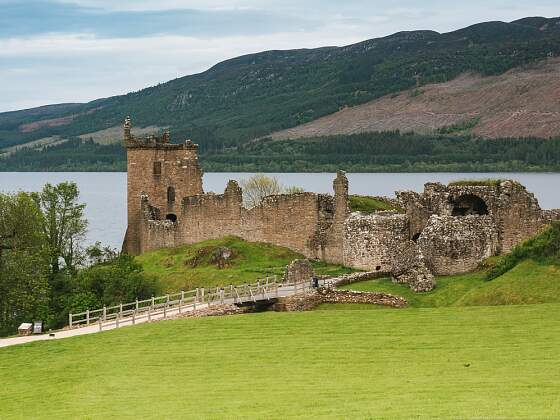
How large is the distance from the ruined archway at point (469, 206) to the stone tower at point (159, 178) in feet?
70.0

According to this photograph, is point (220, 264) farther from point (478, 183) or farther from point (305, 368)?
point (305, 368)

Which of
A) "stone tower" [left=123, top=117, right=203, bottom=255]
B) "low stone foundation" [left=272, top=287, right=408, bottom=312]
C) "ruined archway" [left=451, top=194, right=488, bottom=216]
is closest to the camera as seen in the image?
"low stone foundation" [left=272, top=287, right=408, bottom=312]

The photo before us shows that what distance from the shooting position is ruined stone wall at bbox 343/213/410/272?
163ft

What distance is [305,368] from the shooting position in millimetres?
30047

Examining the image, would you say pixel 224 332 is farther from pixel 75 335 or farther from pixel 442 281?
pixel 442 281

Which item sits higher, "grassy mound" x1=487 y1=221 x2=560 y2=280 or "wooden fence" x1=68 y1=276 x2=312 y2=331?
"grassy mound" x1=487 y1=221 x2=560 y2=280

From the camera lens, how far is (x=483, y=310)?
1470 inches

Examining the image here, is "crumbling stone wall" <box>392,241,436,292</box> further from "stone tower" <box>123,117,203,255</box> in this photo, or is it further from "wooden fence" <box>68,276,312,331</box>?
"stone tower" <box>123,117,203,255</box>

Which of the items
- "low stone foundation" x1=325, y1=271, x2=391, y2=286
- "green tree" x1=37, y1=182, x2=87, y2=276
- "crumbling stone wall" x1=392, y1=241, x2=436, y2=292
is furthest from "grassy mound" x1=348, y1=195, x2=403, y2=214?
"green tree" x1=37, y1=182, x2=87, y2=276

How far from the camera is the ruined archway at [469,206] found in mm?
48688

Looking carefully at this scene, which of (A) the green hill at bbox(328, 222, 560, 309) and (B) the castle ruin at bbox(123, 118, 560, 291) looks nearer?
(A) the green hill at bbox(328, 222, 560, 309)

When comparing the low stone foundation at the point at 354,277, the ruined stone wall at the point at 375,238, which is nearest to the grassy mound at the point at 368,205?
the ruined stone wall at the point at 375,238

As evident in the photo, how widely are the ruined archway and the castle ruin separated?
45mm

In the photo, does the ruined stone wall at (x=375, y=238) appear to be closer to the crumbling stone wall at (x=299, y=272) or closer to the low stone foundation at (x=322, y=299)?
the crumbling stone wall at (x=299, y=272)
